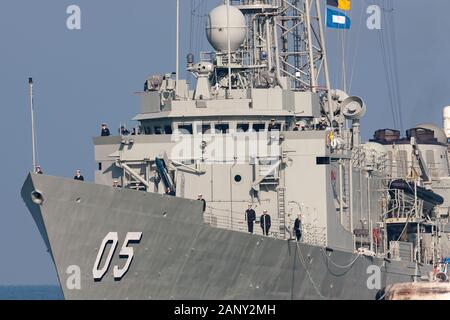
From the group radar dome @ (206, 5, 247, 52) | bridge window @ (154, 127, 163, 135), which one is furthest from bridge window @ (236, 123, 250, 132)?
radar dome @ (206, 5, 247, 52)

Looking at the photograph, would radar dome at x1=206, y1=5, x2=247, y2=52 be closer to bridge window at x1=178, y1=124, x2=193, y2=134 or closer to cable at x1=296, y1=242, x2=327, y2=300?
bridge window at x1=178, y1=124, x2=193, y2=134

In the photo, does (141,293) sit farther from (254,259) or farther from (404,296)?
(404,296)

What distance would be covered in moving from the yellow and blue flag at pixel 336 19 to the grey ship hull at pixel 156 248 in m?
12.4

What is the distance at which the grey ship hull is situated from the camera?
3609 centimetres

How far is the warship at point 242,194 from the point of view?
36562 mm

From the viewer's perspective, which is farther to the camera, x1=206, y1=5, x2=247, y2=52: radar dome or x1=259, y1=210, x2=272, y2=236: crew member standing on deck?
x1=206, y1=5, x2=247, y2=52: radar dome

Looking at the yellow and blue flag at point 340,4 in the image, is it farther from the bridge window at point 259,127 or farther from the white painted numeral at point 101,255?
the white painted numeral at point 101,255

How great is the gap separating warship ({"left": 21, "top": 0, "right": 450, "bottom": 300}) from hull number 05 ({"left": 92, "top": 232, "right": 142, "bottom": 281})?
0.02 meters

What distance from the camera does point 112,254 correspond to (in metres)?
36.5

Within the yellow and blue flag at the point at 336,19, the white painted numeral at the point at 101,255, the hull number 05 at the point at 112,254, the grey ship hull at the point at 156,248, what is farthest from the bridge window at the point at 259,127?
the yellow and blue flag at the point at 336,19

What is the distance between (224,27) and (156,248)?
1001cm

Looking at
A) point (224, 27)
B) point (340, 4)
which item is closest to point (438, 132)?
point (340, 4)

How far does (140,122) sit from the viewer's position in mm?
45062
